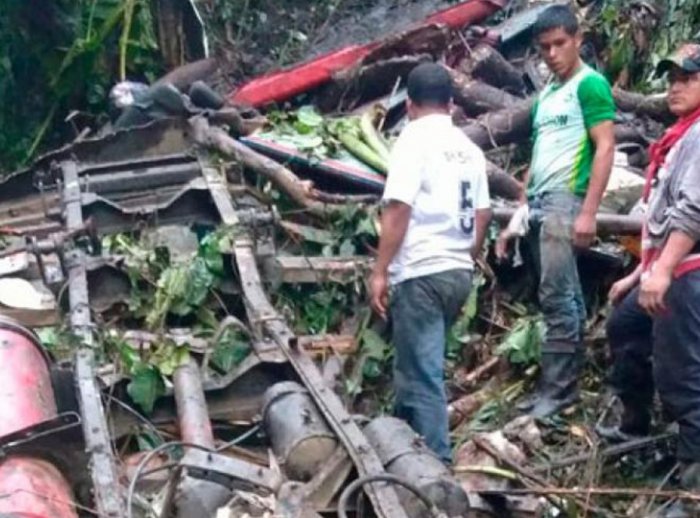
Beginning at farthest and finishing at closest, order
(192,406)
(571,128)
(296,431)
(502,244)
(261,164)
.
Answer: (261,164) < (502,244) < (571,128) < (192,406) < (296,431)

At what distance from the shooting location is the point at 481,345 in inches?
269

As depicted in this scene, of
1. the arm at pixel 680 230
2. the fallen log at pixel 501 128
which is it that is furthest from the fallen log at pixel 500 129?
the arm at pixel 680 230

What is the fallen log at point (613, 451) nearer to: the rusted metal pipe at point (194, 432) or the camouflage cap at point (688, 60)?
the rusted metal pipe at point (194, 432)

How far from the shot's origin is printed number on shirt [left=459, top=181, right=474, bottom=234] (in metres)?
5.59

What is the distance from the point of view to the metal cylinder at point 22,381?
493cm

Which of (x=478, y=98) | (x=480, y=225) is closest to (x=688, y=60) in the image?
(x=480, y=225)

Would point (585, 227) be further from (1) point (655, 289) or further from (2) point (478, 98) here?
(2) point (478, 98)

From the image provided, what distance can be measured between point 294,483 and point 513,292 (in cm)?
280

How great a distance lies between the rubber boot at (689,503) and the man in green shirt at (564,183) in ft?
3.50

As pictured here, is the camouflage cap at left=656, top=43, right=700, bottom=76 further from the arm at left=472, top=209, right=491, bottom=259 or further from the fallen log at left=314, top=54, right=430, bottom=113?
the fallen log at left=314, top=54, right=430, bottom=113

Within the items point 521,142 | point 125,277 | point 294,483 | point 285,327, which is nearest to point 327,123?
point 521,142

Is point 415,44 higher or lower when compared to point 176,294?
higher

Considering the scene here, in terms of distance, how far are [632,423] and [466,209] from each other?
1.21m

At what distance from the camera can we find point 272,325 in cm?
601
